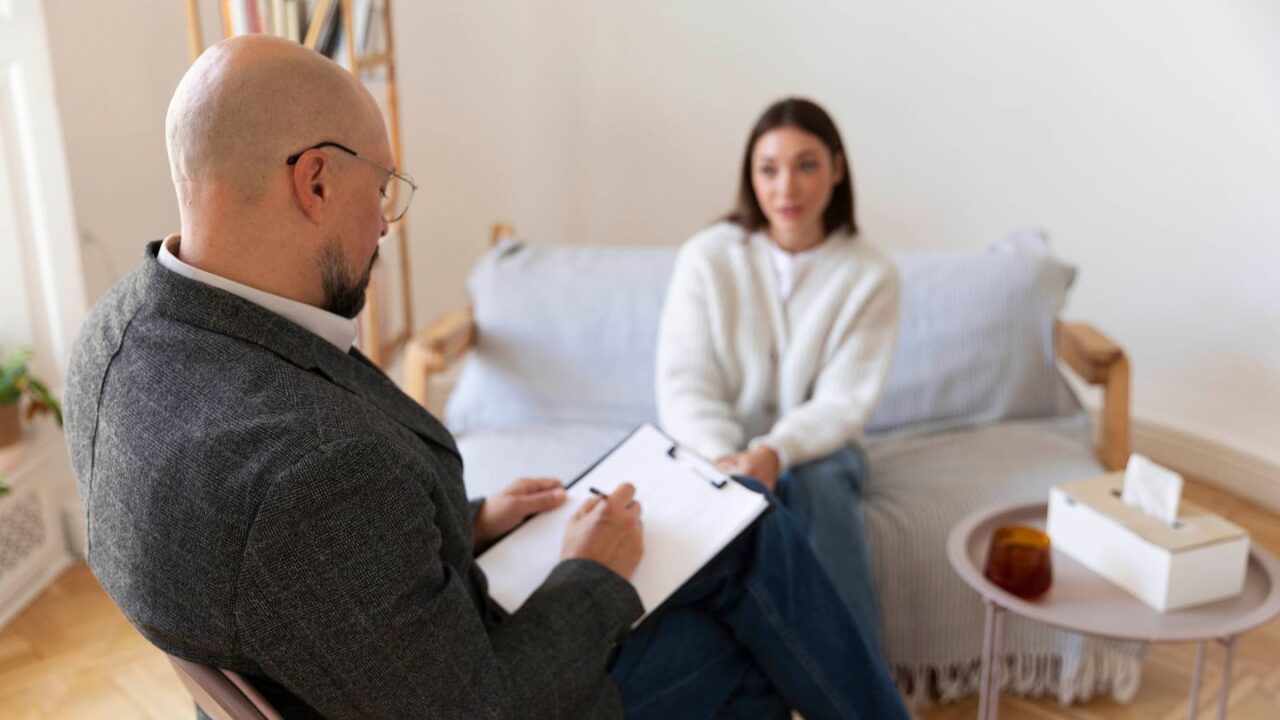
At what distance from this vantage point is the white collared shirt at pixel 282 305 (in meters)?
1.03

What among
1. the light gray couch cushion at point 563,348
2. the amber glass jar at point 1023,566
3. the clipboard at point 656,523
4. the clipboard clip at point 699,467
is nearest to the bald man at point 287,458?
the clipboard at point 656,523

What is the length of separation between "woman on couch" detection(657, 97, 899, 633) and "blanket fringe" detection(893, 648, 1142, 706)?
32 centimetres

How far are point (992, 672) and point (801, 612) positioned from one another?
Result: 1.16 ft

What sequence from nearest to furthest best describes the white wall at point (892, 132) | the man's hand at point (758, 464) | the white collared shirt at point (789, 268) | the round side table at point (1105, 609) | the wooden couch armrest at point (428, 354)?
the round side table at point (1105, 609), the man's hand at point (758, 464), the white collared shirt at point (789, 268), the wooden couch armrest at point (428, 354), the white wall at point (892, 132)

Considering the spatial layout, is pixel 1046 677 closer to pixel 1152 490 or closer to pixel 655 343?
pixel 1152 490

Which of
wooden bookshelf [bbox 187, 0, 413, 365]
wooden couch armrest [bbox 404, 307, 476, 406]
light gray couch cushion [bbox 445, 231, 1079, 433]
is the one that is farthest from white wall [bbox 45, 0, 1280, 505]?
wooden couch armrest [bbox 404, 307, 476, 406]

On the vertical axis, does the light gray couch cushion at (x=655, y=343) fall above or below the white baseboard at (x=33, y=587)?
above

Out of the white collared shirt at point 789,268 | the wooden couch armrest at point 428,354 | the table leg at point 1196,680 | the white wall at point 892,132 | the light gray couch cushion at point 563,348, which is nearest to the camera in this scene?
the table leg at point 1196,680

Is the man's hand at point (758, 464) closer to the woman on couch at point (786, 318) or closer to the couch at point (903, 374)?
the woman on couch at point (786, 318)

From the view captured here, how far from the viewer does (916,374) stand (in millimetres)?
2438

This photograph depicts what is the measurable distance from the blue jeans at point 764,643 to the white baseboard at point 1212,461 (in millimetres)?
1674

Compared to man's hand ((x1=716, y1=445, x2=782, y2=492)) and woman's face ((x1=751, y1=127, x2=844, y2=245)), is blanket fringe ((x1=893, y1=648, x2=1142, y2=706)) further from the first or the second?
woman's face ((x1=751, y1=127, x2=844, y2=245))

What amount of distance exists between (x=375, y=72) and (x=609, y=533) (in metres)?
1.61

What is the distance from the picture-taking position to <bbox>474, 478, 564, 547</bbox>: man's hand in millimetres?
1463
